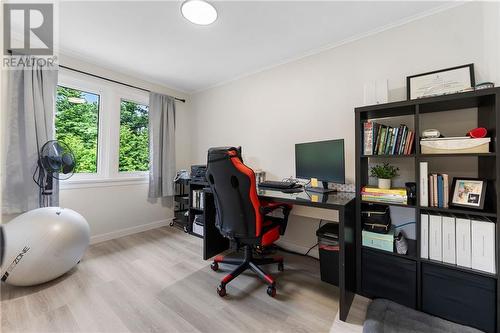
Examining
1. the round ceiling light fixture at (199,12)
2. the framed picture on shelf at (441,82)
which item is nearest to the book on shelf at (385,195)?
the framed picture on shelf at (441,82)

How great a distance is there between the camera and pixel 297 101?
2.58m

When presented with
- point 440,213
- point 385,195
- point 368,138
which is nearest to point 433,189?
point 440,213

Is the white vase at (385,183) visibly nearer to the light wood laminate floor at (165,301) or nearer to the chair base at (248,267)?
the light wood laminate floor at (165,301)

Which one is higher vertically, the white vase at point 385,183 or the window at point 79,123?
the window at point 79,123

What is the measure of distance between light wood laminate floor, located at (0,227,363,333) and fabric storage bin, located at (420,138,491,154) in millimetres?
1303

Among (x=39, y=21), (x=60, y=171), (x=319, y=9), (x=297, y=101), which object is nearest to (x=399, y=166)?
(x=297, y=101)

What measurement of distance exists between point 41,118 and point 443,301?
376 centimetres

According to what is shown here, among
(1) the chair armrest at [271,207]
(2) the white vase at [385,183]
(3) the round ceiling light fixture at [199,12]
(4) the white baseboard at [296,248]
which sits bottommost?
(4) the white baseboard at [296,248]

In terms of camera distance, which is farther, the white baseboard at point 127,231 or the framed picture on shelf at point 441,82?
the white baseboard at point 127,231

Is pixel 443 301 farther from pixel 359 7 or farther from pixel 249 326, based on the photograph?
pixel 359 7

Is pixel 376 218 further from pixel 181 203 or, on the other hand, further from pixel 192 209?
pixel 181 203

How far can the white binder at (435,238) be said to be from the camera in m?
1.54

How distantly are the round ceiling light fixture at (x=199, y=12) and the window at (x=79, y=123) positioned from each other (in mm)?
1810

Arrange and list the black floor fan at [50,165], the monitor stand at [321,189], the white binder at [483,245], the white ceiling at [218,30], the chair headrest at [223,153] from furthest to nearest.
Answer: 1. the black floor fan at [50,165]
2. the monitor stand at [321,189]
3. the white ceiling at [218,30]
4. the chair headrest at [223,153]
5. the white binder at [483,245]
